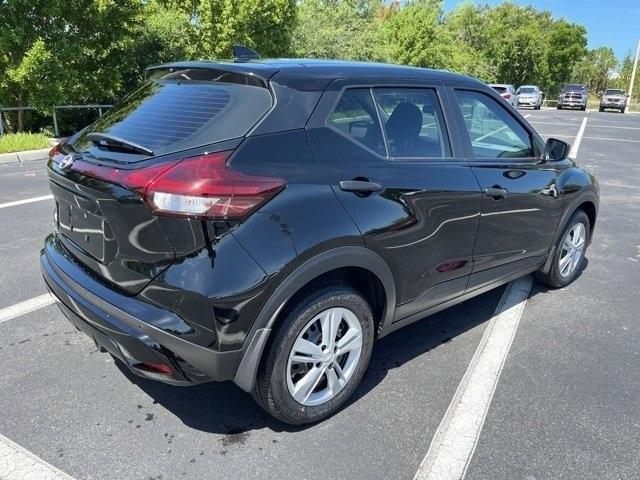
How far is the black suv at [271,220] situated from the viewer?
2221 millimetres

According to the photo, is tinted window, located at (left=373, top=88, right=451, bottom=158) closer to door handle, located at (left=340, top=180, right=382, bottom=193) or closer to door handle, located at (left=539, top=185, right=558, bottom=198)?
door handle, located at (left=340, top=180, right=382, bottom=193)

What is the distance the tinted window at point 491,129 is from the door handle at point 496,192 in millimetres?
232

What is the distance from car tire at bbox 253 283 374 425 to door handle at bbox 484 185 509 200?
1.15 metres

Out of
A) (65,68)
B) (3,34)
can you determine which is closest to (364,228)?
(3,34)

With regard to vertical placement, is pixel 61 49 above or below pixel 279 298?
above

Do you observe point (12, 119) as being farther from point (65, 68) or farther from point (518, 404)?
point (518, 404)

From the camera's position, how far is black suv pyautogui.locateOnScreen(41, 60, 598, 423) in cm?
222

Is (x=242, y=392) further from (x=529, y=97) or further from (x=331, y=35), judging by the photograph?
(x=529, y=97)

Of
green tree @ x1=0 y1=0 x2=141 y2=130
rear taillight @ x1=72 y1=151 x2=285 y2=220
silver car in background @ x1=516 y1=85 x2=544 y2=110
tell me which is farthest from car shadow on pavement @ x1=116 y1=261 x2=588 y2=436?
silver car in background @ x1=516 y1=85 x2=544 y2=110

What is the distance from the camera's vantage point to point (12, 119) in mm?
13289

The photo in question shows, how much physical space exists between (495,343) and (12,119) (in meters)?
13.6

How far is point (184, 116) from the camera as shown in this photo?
8.33 feet

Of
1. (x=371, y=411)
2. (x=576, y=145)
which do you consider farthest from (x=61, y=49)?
(x=576, y=145)

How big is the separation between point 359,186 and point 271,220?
54cm
